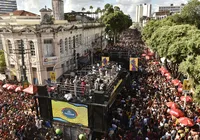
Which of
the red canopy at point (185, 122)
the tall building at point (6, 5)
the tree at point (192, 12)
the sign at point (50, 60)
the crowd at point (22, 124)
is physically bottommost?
the crowd at point (22, 124)

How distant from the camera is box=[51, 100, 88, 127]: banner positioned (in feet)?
46.7

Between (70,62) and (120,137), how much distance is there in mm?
19775

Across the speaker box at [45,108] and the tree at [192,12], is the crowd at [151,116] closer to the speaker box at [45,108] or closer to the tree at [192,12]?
the speaker box at [45,108]

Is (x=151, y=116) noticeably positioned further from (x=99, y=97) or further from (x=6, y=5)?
(x=6, y=5)

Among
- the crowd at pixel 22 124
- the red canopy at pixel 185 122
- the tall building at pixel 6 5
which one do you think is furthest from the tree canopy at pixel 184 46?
the tall building at pixel 6 5

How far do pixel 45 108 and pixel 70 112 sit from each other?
2.43 m

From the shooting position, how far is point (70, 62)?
31.8 m

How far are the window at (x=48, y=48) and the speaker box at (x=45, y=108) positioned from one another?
12.2 metres

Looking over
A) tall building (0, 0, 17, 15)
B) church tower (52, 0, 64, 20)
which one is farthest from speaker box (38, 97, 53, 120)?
tall building (0, 0, 17, 15)

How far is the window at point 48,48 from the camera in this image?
86.6ft

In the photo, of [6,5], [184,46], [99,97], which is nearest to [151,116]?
[99,97]

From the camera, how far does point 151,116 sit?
52.7ft

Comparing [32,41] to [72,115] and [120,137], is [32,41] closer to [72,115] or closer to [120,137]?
[72,115]

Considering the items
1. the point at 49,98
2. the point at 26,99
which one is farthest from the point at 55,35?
the point at 49,98
